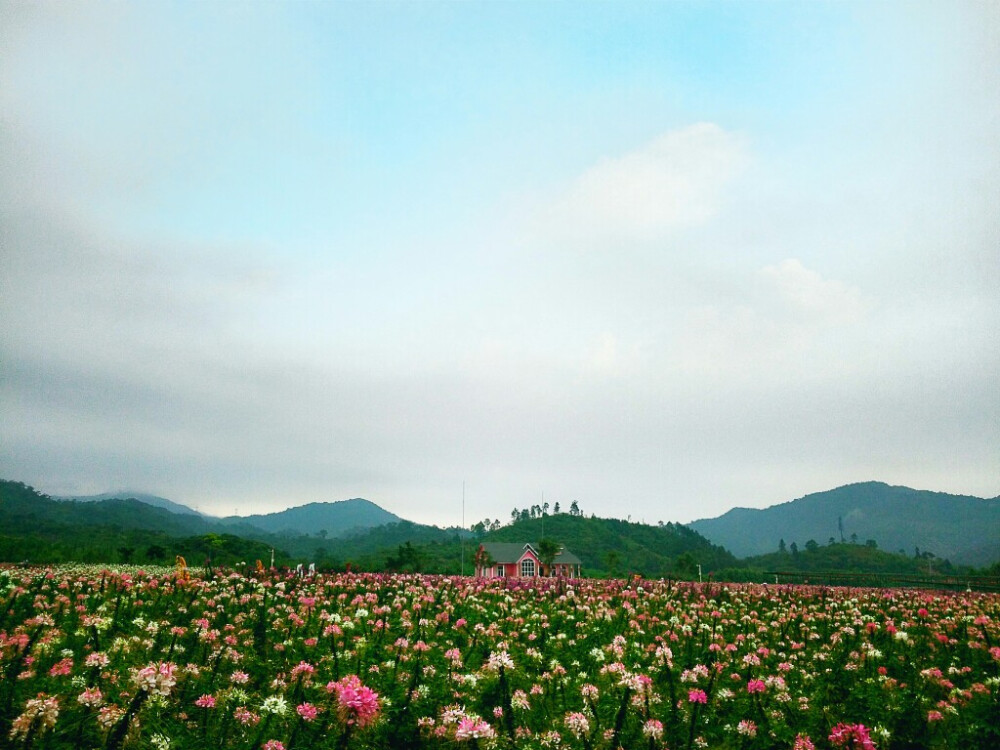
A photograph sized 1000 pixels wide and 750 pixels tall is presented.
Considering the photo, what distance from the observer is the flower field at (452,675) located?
4.29 m

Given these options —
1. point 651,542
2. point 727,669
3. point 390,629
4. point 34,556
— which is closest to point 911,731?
point 727,669

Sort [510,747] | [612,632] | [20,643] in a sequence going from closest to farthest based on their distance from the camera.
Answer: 1. [510,747]
2. [20,643]
3. [612,632]

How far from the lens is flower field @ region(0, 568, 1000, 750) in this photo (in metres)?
4.29

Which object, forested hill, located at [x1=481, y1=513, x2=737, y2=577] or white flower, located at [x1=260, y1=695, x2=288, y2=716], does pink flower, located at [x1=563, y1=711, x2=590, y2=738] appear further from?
forested hill, located at [x1=481, y1=513, x2=737, y2=577]

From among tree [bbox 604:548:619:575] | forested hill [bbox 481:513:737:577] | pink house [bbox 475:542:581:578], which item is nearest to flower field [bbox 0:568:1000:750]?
tree [bbox 604:548:619:575]

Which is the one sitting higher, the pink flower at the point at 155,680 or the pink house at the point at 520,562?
the pink flower at the point at 155,680

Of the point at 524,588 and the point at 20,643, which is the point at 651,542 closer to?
the point at 524,588

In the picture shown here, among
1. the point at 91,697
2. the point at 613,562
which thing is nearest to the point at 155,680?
the point at 91,697

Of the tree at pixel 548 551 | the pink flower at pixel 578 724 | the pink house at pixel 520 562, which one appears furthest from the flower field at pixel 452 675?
the pink house at pixel 520 562

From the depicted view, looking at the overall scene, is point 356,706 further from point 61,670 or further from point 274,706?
point 61,670

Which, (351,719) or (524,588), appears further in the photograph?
(524,588)

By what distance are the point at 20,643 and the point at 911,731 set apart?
30.8ft

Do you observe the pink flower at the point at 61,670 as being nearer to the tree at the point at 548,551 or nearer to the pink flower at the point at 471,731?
the pink flower at the point at 471,731

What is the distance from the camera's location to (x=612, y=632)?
35.3 ft
